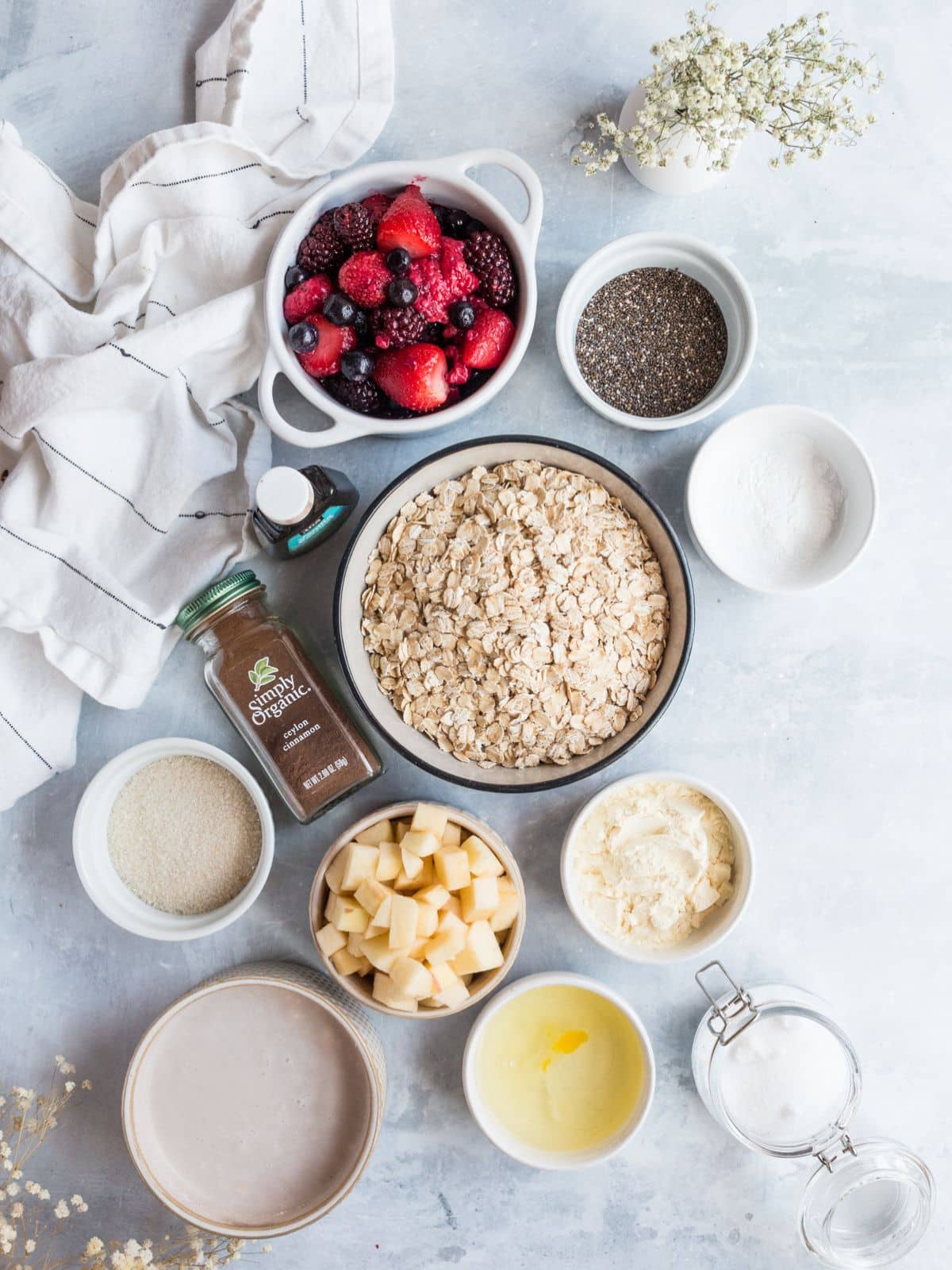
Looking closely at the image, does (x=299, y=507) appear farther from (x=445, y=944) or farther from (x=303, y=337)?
(x=445, y=944)

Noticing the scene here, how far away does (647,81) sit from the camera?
112 centimetres

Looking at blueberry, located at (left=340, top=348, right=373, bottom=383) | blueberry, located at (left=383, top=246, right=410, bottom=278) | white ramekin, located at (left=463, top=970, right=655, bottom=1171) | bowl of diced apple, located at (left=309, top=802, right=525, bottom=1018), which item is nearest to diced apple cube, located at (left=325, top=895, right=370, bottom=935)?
bowl of diced apple, located at (left=309, top=802, right=525, bottom=1018)

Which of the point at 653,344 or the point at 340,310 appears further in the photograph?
the point at 653,344

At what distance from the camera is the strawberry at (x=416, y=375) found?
1116mm

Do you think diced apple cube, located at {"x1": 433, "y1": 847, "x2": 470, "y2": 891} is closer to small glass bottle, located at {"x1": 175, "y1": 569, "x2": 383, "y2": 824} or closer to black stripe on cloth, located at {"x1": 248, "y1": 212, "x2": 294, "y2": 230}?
small glass bottle, located at {"x1": 175, "y1": 569, "x2": 383, "y2": 824}

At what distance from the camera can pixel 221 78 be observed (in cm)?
123

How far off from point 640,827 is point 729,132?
87 cm

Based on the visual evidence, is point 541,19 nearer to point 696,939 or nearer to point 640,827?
point 640,827

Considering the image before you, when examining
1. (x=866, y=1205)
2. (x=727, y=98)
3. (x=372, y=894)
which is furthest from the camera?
(x=866, y=1205)

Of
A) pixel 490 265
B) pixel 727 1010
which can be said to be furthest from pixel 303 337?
pixel 727 1010

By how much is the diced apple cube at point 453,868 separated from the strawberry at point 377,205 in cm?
81

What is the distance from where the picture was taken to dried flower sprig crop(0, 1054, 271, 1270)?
128 cm

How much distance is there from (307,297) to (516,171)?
307 millimetres

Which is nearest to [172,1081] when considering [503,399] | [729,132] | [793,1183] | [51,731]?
[51,731]
